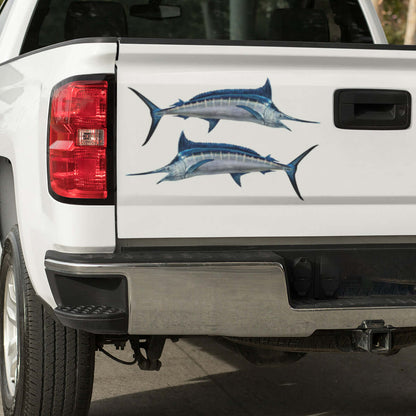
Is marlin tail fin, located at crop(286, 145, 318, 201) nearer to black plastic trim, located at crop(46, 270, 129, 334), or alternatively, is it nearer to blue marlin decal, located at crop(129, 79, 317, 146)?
blue marlin decal, located at crop(129, 79, 317, 146)

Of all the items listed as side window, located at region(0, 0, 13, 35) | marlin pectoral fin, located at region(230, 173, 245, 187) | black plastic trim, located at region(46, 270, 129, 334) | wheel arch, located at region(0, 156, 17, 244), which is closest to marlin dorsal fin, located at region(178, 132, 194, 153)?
marlin pectoral fin, located at region(230, 173, 245, 187)

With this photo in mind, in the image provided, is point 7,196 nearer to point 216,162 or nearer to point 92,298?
point 92,298

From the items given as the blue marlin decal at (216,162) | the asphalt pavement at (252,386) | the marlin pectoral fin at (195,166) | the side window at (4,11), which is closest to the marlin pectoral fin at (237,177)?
the blue marlin decal at (216,162)

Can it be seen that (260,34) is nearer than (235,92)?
No

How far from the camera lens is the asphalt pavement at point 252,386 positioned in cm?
456

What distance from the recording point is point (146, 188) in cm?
334

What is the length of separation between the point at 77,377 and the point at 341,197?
123cm

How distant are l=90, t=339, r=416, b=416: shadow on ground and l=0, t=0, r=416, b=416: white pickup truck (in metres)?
1.10

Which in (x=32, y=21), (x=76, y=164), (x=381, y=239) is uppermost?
(x=32, y=21)

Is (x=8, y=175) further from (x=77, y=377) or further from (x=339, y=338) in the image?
(x=339, y=338)

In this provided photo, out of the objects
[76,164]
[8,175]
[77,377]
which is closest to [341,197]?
[76,164]

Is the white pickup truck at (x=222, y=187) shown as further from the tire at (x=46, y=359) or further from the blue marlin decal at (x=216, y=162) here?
the tire at (x=46, y=359)

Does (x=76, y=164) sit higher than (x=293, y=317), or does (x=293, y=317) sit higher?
(x=76, y=164)

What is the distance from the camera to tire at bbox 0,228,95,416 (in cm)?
375
